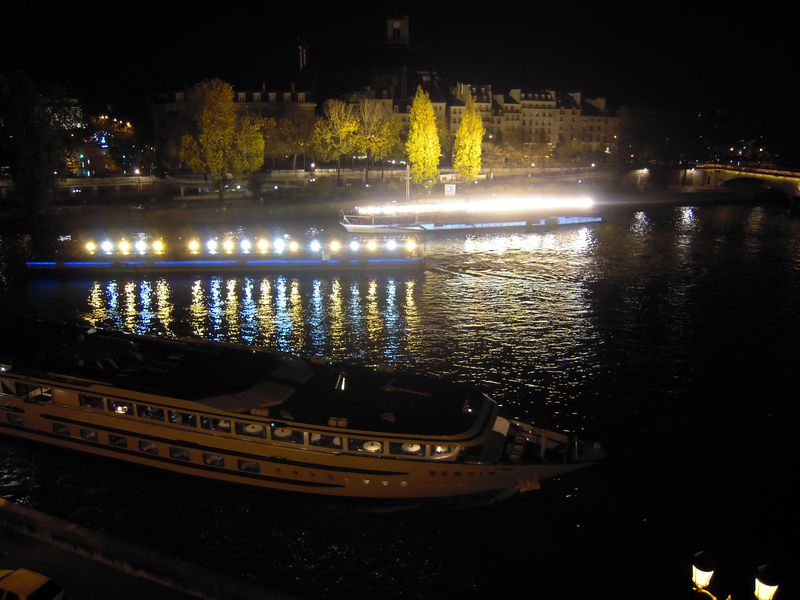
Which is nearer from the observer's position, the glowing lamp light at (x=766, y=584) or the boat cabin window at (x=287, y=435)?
the glowing lamp light at (x=766, y=584)

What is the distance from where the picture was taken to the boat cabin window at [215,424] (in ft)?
63.9

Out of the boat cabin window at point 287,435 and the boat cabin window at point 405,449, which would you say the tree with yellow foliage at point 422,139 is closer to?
the boat cabin window at point 287,435

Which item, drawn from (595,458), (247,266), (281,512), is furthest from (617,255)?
(281,512)

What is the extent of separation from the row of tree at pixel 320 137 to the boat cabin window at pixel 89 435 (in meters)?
61.6

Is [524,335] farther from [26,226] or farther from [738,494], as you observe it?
[26,226]

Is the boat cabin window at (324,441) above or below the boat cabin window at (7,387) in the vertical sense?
below

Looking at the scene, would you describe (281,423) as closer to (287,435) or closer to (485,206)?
(287,435)

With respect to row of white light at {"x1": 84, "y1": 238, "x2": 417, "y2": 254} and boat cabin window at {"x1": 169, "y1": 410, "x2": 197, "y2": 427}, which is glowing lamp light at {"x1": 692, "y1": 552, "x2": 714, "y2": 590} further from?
row of white light at {"x1": 84, "y1": 238, "x2": 417, "y2": 254}

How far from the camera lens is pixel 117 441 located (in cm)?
2116

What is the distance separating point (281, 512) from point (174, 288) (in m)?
30.0

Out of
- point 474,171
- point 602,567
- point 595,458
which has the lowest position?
point 602,567

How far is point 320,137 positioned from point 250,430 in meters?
80.5

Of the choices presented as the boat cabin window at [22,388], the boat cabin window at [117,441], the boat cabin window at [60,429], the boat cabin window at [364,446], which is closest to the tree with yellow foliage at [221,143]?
the boat cabin window at [22,388]

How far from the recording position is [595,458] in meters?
19.5
